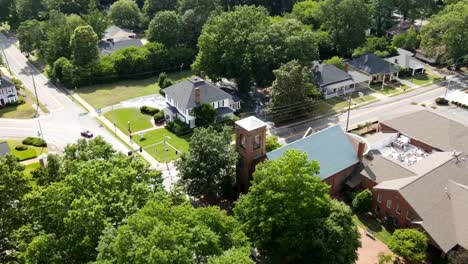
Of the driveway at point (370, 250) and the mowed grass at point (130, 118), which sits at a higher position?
the mowed grass at point (130, 118)

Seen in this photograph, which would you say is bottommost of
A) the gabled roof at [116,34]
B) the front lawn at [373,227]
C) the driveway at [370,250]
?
the driveway at [370,250]

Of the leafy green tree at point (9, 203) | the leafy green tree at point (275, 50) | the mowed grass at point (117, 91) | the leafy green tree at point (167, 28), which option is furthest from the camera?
the leafy green tree at point (167, 28)

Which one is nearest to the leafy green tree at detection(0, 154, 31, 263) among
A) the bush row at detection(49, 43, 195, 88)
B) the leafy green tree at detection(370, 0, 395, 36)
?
the bush row at detection(49, 43, 195, 88)

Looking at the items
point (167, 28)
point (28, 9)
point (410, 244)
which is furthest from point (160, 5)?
point (410, 244)

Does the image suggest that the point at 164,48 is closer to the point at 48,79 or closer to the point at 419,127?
the point at 48,79

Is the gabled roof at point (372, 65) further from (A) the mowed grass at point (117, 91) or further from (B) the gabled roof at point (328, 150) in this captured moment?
(B) the gabled roof at point (328, 150)

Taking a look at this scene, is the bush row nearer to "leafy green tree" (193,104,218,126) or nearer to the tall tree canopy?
the tall tree canopy

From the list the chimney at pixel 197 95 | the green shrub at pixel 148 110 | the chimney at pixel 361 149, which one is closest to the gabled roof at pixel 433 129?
the chimney at pixel 361 149
